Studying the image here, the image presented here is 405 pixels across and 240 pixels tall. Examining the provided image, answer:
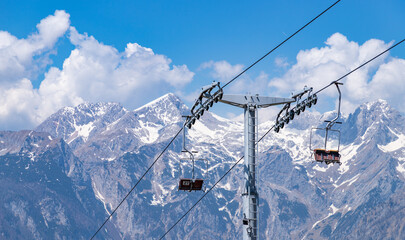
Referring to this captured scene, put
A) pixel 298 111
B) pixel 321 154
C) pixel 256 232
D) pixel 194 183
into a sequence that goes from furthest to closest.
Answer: pixel 321 154 < pixel 194 183 < pixel 298 111 < pixel 256 232

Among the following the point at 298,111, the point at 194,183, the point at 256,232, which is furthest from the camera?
the point at 194,183

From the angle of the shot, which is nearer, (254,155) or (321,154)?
Answer: (254,155)

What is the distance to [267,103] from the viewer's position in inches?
1404

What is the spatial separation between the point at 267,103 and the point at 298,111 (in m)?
2.37

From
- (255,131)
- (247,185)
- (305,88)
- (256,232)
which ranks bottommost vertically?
(256,232)

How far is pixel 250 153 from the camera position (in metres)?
34.6

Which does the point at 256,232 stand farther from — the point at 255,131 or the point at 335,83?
the point at 335,83

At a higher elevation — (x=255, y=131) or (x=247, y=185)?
(x=255, y=131)

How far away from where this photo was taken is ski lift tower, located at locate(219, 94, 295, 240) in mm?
33875

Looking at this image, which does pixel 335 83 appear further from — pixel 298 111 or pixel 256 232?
pixel 256 232

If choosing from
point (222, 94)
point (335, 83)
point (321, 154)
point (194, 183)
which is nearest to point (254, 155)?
point (222, 94)

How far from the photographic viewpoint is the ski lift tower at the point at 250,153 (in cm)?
3388

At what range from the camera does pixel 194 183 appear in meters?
44.0

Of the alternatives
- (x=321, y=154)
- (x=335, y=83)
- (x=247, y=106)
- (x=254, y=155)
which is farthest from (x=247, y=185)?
(x=321, y=154)
